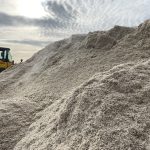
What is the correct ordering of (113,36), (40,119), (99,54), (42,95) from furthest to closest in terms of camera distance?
(113,36) → (99,54) → (42,95) → (40,119)

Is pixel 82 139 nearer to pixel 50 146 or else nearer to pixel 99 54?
pixel 50 146

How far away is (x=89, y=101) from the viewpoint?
5.33 metres

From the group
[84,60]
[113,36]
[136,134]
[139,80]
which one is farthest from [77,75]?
[136,134]

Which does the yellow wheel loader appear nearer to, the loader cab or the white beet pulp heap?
the loader cab

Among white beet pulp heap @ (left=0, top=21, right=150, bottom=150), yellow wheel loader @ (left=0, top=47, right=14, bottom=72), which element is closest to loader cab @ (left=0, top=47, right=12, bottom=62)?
yellow wheel loader @ (left=0, top=47, right=14, bottom=72)

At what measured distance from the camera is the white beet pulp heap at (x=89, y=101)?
15.3 ft

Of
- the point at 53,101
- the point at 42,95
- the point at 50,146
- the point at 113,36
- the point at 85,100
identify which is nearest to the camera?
the point at 50,146

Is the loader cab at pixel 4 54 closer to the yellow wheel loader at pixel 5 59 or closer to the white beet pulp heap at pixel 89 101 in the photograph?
the yellow wheel loader at pixel 5 59

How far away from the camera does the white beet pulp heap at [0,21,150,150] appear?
4648 millimetres

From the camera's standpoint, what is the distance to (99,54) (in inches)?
346

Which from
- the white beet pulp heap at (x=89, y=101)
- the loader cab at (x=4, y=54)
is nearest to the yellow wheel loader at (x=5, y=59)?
the loader cab at (x=4, y=54)

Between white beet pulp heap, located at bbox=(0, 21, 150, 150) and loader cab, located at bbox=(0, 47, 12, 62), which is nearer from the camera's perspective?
white beet pulp heap, located at bbox=(0, 21, 150, 150)

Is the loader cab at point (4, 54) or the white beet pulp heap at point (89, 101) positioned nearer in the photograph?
the white beet pulp heap at point (89, 101)

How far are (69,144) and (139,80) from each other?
1449mm
